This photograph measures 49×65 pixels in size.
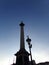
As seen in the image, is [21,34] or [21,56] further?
[21,34]

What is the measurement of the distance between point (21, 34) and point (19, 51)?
7.43 meters

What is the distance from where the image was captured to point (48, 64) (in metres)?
43.3

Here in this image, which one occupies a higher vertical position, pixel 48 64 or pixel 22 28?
pixel 22 28

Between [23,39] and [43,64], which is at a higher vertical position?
[23,39]

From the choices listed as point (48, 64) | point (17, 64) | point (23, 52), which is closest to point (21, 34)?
point (23, 52)

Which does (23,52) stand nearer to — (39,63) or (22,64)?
(22,64)

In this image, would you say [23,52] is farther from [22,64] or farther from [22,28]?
[22,28]

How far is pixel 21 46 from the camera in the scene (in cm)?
4409

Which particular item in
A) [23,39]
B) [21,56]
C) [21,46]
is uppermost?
[23,39]

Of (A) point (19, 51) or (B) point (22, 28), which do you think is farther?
(B) point (22, 28)

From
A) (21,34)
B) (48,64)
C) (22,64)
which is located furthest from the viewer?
(21,34)

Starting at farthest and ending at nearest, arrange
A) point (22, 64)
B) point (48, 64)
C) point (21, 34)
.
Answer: point (21, 34), point (48, 64), point (22, 64)

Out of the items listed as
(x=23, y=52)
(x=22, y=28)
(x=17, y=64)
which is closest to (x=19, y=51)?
(x=23, y=52)

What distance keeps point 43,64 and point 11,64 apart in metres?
12.4
